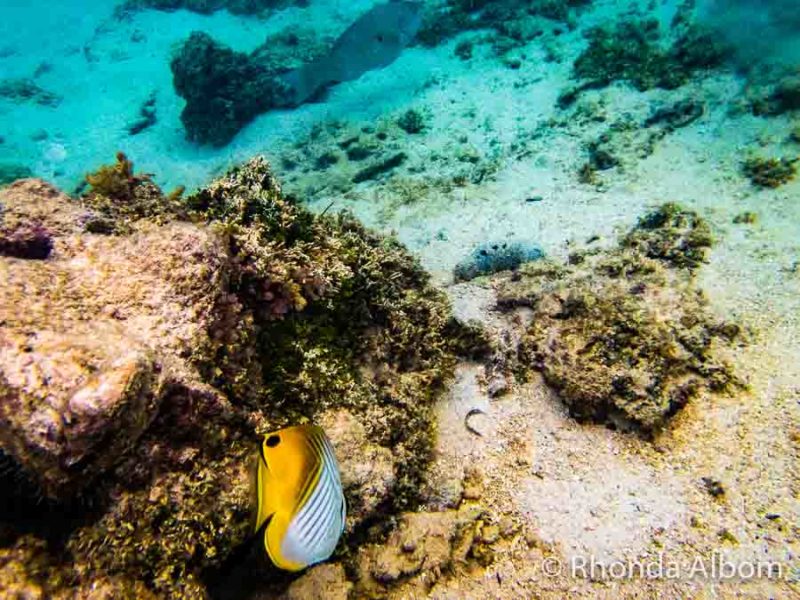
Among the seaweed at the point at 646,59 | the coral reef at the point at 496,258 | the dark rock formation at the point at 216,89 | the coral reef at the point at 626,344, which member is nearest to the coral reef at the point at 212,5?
the dark rock formation at the point at 216,89

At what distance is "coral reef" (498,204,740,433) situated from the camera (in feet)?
10.3

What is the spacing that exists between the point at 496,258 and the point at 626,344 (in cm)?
213

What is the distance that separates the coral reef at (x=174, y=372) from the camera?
163 centimetres

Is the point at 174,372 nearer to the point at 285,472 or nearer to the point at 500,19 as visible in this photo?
the point at 285,472

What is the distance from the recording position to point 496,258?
5.15 metres

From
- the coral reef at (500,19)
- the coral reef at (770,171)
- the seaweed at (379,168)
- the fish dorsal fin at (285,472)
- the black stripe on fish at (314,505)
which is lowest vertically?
the coral reef at (770,171)

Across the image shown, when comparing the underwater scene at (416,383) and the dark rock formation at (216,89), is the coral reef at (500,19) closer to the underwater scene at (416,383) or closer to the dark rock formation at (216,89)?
the dark rock formation at (216,89)

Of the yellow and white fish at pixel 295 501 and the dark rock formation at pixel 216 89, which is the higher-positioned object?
the dark rock formation at pixel 216 89

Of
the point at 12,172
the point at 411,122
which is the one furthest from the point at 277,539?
the point at 12,172

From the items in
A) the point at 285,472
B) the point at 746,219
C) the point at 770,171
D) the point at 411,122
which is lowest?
the point at 746,219

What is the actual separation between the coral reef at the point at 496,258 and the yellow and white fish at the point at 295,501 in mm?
3925

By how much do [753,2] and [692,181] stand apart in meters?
8.04

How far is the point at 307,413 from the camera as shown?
268cm

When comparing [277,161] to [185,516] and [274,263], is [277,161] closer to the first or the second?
[274,263]
